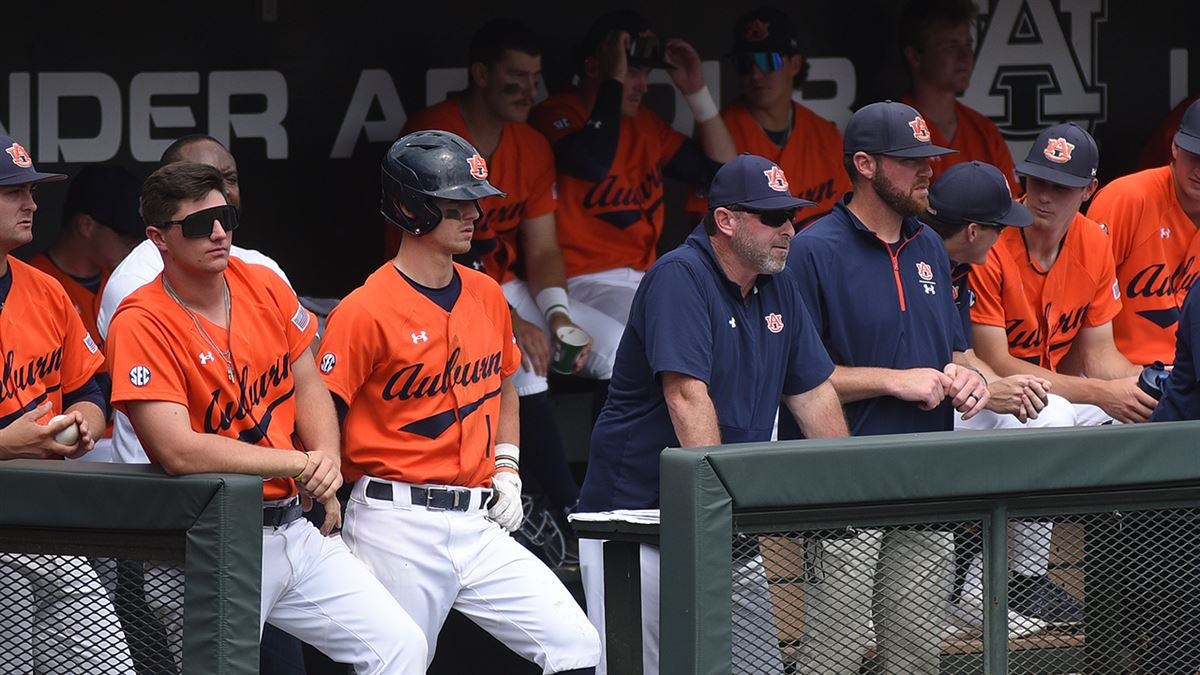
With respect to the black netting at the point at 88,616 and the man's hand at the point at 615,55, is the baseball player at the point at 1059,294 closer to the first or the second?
the man's hand at the point at 615,55

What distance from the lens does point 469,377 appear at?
3750mm

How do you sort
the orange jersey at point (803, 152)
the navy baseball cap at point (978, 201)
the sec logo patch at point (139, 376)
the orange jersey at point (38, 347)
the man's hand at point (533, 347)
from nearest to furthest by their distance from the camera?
1. the sec logo patch at point (139, 376)
2. the orange jersey at point (38, 347)
3. the navy baseball cap at point (978, 201)
4. the man's hand at point (533, 347)
5. the orange jersey at point (803, 152)

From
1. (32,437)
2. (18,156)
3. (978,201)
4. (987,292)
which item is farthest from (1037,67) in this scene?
(32,437)

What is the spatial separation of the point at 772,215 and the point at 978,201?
2.61ft

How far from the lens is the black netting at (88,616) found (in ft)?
9.64

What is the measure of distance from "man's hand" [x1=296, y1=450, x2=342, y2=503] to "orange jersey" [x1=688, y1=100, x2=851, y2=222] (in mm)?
2565

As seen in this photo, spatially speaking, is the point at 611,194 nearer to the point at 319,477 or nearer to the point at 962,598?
the point at 319,477

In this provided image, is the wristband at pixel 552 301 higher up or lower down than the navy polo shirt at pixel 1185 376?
higher up

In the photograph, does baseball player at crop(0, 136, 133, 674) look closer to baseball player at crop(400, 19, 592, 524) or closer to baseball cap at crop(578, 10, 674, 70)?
baseball player at crop(400, 19, 592, 524)

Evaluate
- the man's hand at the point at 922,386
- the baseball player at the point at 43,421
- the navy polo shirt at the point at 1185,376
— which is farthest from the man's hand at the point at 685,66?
the baseball player at the point at 43,421

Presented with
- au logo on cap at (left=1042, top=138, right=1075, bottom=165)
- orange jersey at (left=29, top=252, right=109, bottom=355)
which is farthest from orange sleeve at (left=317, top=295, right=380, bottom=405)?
au logo on cap at (left=1042, top=138, right=1075, bottom=165)

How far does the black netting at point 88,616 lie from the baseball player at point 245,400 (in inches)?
12.3

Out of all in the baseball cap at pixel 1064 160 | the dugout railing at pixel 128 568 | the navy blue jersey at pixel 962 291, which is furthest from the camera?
the baseball cap at pixel 1064 160

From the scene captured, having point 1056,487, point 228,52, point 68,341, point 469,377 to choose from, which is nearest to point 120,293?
point 68,341
